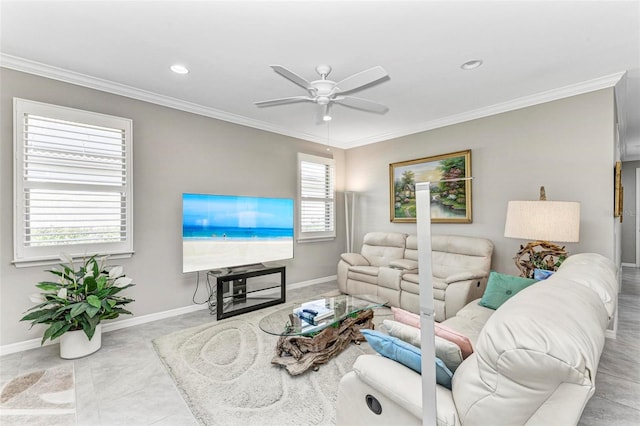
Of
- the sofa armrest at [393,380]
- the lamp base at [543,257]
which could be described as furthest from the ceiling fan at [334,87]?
the lamp base at [543,257]

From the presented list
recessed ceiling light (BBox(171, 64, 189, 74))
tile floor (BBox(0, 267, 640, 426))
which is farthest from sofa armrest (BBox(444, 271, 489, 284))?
recessed ceiling light (BBox(171, 64, 189, 74))

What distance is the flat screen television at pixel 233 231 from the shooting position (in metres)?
3.54

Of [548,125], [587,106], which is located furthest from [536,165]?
[587,106]

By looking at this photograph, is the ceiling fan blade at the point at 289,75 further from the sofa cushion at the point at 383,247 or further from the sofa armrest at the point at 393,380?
the sofa cushion at the point at 383,247

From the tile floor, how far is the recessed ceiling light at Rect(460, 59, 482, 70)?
2813mm

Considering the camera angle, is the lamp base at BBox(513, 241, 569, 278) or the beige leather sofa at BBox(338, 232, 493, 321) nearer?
the lamp base at BBox(513, 241, 569, 278)

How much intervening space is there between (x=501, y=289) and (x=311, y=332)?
173 centimetres

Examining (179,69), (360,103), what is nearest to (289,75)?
(360,103)

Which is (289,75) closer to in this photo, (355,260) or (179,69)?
(179,69)

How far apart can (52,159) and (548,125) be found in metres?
5.32

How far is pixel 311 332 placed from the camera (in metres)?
2.34

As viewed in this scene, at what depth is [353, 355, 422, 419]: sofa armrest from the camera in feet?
3.72

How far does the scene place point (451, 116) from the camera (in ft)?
13.9

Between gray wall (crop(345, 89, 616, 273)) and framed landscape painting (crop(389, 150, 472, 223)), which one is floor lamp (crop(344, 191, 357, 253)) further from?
gray wall (crop(345, 89, 616, 273))
